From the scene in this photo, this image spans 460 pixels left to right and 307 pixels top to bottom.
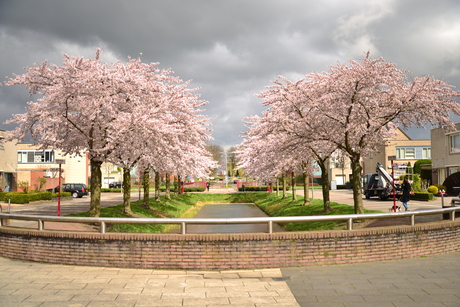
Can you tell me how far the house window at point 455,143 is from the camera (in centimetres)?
4138

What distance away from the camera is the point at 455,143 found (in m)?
41.8

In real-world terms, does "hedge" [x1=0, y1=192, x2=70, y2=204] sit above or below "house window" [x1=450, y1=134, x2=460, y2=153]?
below

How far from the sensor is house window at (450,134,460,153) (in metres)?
41.4

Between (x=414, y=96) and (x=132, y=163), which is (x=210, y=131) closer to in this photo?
(x=132, y=163)

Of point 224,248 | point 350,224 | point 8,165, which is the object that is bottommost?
point 224,248

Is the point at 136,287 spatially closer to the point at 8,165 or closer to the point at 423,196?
the point at 423,196

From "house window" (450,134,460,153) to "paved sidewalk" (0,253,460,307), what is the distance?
3657 centimetres

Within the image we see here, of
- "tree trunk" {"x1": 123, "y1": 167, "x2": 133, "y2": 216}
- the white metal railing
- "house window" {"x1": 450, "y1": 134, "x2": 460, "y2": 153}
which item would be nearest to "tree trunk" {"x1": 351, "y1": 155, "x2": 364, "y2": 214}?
the white metal railing

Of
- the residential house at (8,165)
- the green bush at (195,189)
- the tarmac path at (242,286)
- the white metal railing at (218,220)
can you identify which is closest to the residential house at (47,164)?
the residential house at (8,165)

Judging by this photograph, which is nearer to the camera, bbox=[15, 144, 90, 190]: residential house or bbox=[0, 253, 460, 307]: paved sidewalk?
bbox=[0, 253, 460, 307]: paved sidewalk

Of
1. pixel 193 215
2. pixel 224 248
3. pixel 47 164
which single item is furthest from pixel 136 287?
pixel 47 164

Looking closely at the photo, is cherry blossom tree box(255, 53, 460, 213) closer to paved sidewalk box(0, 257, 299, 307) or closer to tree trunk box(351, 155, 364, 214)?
tree trunk box(351, 155, 364, 214)

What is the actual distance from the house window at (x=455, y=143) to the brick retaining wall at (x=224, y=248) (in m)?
36.5

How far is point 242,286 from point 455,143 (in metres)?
41.3
